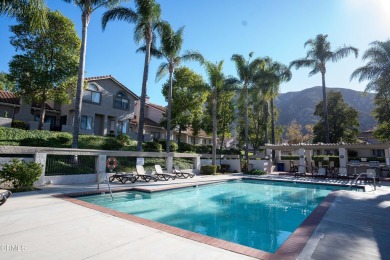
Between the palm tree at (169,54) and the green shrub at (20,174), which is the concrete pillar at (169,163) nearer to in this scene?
the palm tree at (169,54)

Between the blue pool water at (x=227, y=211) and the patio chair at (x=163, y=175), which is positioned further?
the patio chair at (x=163, y=175)

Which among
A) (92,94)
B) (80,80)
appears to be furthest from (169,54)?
(92,94)

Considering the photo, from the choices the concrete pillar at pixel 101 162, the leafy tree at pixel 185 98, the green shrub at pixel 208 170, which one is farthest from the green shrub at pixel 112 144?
the leafy tree at pixel 185 98

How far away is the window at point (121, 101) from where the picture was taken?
30.4m

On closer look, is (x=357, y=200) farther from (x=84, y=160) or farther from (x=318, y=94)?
(x=318, y=94)

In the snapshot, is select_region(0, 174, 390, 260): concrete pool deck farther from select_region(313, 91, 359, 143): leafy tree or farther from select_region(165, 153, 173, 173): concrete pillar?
select_region(313, 91, 359, 143): leafy tree

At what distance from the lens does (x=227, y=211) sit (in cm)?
991

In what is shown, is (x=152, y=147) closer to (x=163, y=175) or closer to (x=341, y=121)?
(x=163, y=175)

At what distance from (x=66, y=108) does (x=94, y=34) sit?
12220 millimetres

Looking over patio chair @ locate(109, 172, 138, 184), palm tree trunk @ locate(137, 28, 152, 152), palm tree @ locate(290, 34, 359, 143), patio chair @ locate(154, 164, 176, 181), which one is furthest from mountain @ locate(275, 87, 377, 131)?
patio chair @ locate(109, 172, 138, 184)

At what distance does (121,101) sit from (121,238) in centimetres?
2783

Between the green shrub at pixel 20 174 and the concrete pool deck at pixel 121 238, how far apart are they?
3.52m

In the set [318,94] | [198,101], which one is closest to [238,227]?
[198,101]

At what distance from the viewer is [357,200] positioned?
1003cm
